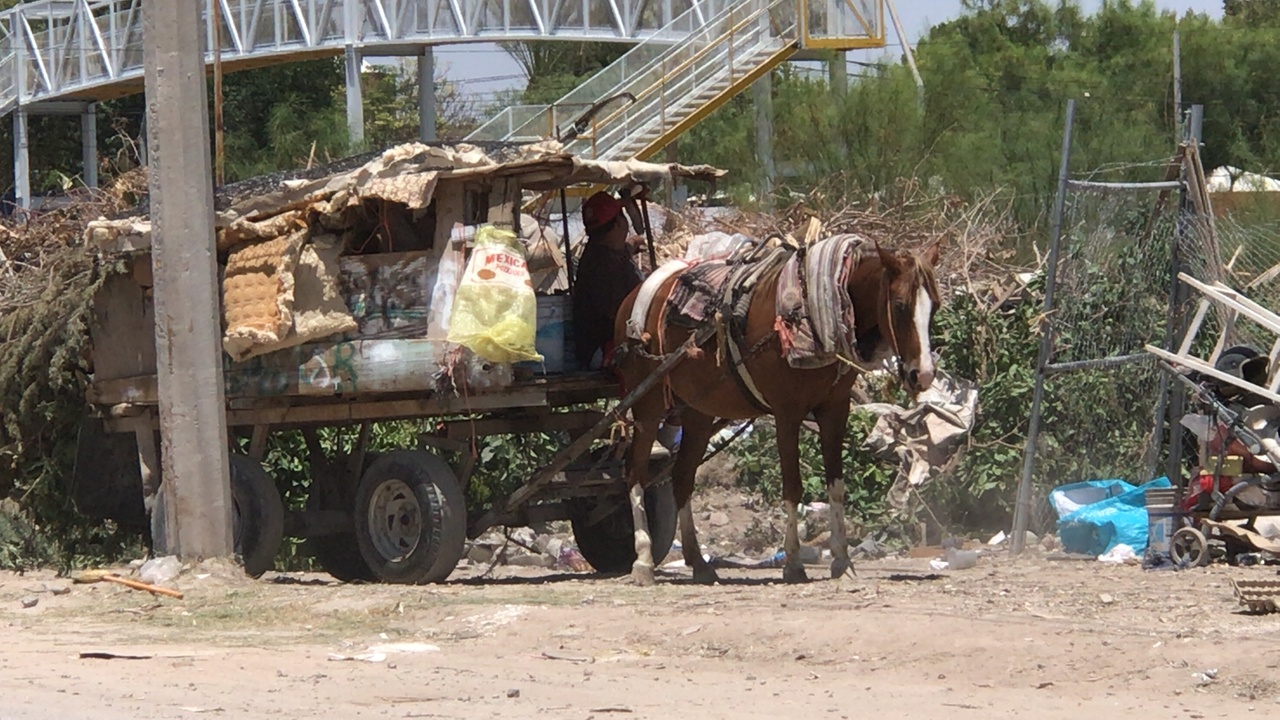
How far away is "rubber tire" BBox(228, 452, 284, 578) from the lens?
12891mm

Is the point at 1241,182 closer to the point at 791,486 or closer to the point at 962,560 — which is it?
the point at 962,560

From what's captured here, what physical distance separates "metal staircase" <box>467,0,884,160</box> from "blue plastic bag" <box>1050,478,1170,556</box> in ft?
45.8

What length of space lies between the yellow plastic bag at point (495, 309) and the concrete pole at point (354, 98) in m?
19.9

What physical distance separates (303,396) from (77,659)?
366 centimetres

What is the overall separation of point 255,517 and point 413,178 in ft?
8.79

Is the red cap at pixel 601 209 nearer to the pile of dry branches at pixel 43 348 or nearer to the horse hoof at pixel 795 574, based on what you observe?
the horse hoof at pixel 795 574

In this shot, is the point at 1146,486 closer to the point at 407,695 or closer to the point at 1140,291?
the point at 1140,291

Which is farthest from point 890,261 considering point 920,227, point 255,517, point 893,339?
point 920,227

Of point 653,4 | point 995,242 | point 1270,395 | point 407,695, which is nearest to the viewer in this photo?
point 407,695

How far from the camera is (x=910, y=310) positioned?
11.0m

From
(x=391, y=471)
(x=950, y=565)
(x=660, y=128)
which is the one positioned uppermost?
(x=660, y=128)

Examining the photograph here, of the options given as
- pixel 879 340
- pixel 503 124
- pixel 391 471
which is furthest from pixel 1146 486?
pixel 503 124

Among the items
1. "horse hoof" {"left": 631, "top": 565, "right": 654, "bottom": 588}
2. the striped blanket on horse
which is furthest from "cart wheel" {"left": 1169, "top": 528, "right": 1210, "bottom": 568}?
"horse hoof" {"left": 631, "top": 565, "right": 654, "bottom": 588}

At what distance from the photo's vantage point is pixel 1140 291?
14.3 metres
